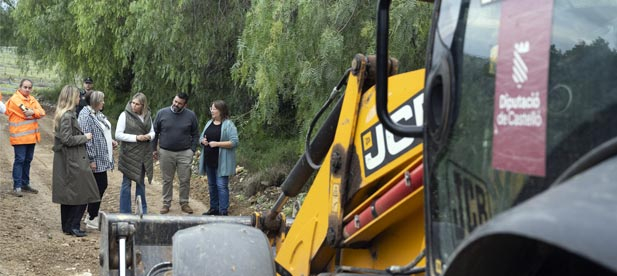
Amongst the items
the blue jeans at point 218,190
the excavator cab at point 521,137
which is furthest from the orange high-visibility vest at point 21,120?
the excavator cab at point 521,137

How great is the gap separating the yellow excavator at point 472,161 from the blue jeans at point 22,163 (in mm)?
8391

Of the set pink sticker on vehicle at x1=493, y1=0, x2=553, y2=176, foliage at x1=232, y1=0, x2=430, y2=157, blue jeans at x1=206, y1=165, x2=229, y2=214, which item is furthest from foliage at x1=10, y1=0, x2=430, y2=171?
pink sticker on vehicle at x1=493, y1=0, x2=553, y2=176

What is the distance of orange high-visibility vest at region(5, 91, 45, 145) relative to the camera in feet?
37.5

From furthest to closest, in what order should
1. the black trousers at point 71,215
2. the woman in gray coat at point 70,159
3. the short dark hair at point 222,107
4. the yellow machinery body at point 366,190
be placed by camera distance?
the short dark hair at point 222,107 < the black trousers at point 71,215 < the woman in gray coat at point 70,159 < the yellow machinery body at point 366,190

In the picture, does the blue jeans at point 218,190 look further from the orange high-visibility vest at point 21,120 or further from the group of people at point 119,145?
the orange high-visibility vest at point 21,120

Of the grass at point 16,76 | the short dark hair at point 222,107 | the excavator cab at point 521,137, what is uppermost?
the excavator cab at point 521,137

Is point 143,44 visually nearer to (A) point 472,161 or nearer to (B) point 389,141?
(B) point 389,141

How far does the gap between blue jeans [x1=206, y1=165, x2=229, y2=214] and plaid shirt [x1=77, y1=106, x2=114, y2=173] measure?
1.53m

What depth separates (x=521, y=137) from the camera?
6.70ft

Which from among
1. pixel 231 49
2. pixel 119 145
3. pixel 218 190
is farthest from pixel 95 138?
pixel 231 49

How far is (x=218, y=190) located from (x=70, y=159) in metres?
2.09

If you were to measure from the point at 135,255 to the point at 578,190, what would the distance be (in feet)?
13.1

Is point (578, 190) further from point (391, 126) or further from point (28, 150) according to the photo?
point (28, 150)

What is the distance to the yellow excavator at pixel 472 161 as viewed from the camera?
1.66 m
